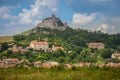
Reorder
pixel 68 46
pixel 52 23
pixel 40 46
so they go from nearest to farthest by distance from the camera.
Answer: pixel 68 46
pixel 40 46
pixel 52 23

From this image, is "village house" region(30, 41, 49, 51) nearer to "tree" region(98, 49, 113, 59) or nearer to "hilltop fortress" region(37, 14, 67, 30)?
"tree" region(98, 49, 113, 59)

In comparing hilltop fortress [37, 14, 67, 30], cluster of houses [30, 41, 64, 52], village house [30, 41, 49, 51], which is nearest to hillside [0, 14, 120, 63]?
hilltop fortress [37, 14, 67, 30]

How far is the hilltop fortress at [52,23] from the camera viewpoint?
191 metres

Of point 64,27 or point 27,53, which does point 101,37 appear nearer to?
point 64,27

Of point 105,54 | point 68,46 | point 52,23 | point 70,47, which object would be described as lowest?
point 105,54

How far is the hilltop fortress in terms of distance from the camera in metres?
Result: 191

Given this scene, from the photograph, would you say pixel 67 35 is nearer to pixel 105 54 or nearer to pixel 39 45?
pixel 39 45

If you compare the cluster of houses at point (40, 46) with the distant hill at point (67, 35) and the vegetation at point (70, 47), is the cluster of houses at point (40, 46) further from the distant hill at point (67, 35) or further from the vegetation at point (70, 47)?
the distant hill at point (67, 35)

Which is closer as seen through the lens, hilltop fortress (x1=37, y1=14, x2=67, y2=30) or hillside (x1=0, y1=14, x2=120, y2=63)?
hillside (x1=0, y1=14, x2=120, y2=63)

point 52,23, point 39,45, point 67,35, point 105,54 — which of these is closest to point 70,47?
point 39,45

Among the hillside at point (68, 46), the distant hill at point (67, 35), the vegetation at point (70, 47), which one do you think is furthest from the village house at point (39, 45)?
the distant hill at point (67, 35)

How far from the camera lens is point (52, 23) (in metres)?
191

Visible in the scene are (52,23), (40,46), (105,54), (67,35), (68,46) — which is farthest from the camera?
(52,23)

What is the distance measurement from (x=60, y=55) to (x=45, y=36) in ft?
145
